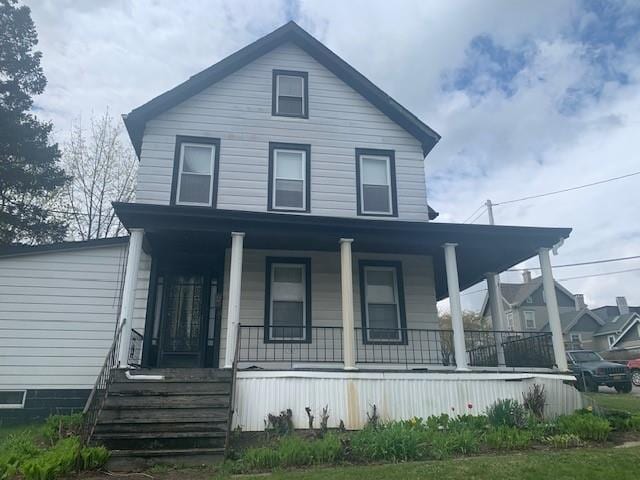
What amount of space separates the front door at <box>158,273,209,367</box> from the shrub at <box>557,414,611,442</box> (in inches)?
267

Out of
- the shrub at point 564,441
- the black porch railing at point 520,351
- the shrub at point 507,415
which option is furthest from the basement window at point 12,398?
the shrub at point 564,441

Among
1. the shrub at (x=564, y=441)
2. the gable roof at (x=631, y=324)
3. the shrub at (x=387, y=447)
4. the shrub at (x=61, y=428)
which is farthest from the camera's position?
the gable roof at (x=631, y=324)

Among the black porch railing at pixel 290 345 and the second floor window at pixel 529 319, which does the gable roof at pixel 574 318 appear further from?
the black porch railing at pixel 290 345

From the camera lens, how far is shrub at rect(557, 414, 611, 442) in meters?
6.88

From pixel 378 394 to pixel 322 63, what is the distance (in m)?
8.50

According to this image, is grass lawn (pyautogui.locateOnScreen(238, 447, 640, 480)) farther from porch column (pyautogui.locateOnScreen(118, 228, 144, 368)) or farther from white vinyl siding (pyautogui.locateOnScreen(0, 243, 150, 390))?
white vinyl siding (pyautogui.locateOnScreen(0, 243, 150, 390))

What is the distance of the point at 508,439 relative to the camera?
6758 millimetres

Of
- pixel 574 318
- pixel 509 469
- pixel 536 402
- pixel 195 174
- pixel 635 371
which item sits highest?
pixel 574 318

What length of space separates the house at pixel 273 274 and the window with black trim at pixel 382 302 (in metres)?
0.04

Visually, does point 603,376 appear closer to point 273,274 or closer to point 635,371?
point 635,371

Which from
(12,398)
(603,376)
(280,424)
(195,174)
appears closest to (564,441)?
(280,424)

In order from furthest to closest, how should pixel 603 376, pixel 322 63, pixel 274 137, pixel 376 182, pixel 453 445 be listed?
1. pixel 603 376
2. pixel 322 63
3. pixel 376 182
4. pixel 274 137
5. pixel 453 445

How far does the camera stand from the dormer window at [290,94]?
38.5 feet

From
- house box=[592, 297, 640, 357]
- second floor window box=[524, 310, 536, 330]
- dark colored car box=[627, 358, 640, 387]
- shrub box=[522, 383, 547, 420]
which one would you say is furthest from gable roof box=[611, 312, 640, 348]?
shrub box=[522, 383, 547, 420]
